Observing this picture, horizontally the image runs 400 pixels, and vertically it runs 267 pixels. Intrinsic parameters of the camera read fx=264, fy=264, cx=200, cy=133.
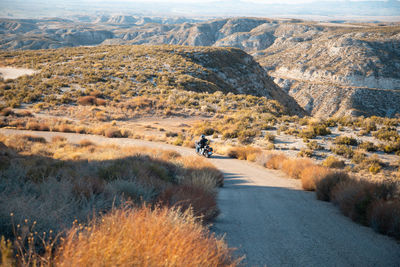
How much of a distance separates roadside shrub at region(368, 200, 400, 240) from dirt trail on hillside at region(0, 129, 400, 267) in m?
0.18

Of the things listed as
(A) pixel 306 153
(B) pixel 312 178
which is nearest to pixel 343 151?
(A) pixel 306 153

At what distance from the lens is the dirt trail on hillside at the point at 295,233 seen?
4258mm

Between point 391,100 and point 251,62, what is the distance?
59.8 metres

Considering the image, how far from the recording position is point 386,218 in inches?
208

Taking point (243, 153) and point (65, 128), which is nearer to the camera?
point (243, 153)

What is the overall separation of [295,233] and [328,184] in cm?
368

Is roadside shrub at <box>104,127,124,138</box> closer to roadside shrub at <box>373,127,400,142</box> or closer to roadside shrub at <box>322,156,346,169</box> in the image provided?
roadside shrub at <box>322,156,346,169</box>

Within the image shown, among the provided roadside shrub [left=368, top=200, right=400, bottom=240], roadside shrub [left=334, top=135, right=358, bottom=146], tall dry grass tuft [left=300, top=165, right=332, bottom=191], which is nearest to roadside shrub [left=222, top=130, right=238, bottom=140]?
roadside shrub [left=334, top=135, right=358, bottom=146]

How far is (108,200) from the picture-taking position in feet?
16.0

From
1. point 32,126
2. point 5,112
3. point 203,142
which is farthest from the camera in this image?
point 5,112

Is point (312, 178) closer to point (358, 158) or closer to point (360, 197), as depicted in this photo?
point (360, 197)

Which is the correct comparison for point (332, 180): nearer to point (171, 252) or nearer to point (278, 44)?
point (171, 252)

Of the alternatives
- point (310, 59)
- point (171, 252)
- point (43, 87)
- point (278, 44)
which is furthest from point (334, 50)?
point (171, 252)

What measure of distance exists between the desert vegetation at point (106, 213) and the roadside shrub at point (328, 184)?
312cm
